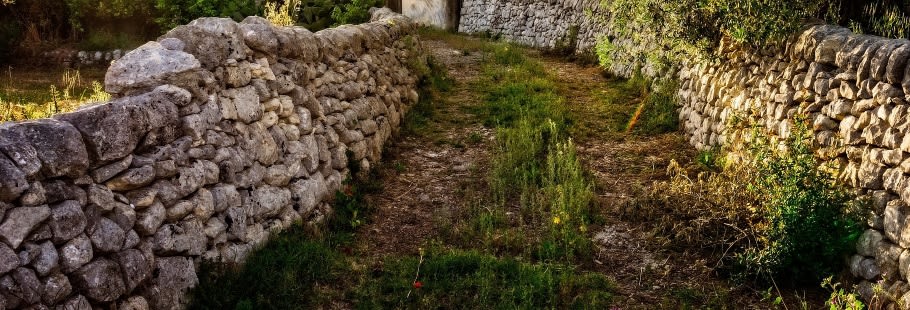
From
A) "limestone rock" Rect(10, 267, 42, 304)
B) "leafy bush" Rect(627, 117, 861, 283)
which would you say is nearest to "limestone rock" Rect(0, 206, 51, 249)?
"limestone rock" Rect(10, 267, 42, 304)

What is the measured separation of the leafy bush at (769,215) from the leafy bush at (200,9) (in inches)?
334

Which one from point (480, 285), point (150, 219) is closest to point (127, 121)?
point (150, 219)

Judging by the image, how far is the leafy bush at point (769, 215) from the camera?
5289 millimetres

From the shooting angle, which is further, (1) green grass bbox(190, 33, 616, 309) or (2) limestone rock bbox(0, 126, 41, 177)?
(1) green grass bbox(190, 33, 616, 309)

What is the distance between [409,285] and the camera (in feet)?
→ 17.5

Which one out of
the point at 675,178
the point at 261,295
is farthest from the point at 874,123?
the point at 261,295

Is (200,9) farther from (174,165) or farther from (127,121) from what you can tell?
(127,121)

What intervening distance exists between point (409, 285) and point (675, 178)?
314 centimetres

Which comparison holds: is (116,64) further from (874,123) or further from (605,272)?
(874,123)

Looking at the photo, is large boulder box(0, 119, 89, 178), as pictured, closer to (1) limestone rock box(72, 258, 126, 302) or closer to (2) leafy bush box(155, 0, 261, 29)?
(1) limestone rock box(72, 258, 126, 302)

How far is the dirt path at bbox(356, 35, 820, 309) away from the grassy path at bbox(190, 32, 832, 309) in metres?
0.02

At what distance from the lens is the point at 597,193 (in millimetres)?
7316

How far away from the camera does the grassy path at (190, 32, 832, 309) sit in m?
5.18

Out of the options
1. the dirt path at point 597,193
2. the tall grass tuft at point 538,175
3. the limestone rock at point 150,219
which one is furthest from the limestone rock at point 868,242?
the limestone rock at point 150,219
